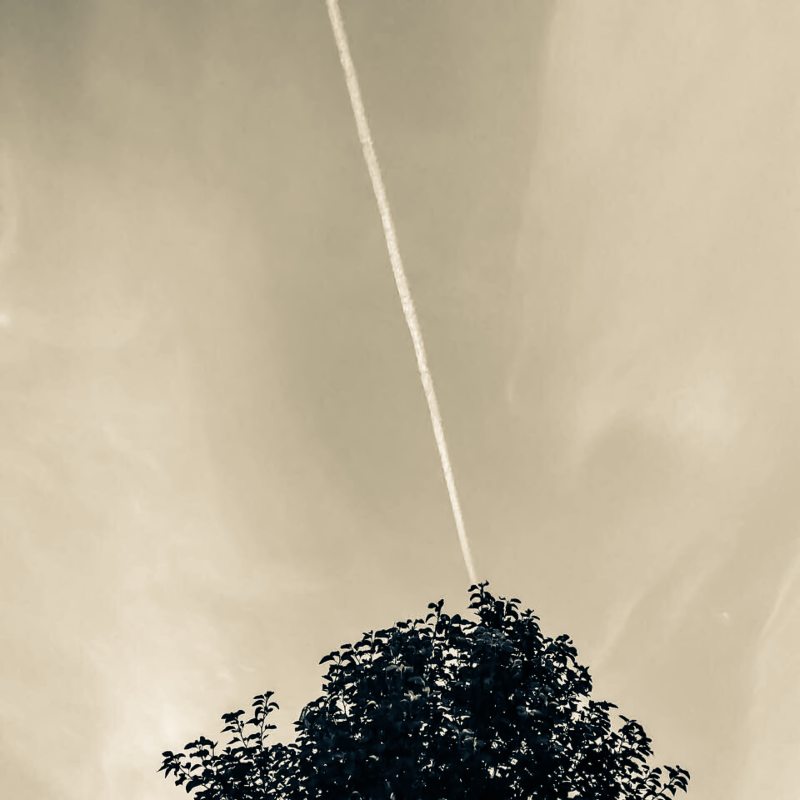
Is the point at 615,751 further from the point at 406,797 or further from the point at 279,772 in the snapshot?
the point at 279,772

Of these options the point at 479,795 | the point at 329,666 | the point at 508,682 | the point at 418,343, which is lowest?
the point at 479,795

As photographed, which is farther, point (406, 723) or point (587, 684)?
point (587, 684)

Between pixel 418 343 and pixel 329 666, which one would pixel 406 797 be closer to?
pixel 329 666

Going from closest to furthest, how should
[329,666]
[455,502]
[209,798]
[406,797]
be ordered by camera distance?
1. [406,797]
2. [209,798]
3. [329,666]
4. [455,502]

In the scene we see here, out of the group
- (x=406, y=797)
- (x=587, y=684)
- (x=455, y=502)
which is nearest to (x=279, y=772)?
(x=406, y=797)

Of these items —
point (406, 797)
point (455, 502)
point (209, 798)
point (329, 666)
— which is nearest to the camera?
point (406, 797)

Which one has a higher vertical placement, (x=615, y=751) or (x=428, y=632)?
(x=428, y=632)

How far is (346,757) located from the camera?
1396cm

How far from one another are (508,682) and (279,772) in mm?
5942

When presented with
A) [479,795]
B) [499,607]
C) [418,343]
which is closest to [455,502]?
[418,343]

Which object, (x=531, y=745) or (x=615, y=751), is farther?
(x=615, y=751)

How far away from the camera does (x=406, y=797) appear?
1362 centimetres

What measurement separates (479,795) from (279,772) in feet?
15.9

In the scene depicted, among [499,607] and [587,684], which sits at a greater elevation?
[499,607]
